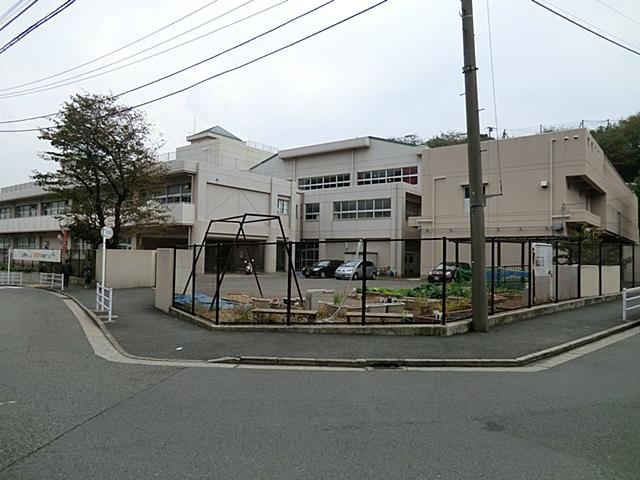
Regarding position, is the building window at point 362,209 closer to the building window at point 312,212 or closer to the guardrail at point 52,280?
the building window at point 312,212

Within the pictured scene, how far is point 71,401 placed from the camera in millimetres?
6094

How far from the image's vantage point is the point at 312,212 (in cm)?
4856

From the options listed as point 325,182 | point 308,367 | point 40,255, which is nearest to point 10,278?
point 40,255

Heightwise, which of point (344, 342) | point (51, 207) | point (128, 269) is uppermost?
point (51, 207)

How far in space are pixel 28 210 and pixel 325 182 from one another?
33.1 m

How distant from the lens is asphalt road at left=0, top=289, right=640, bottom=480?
4.13 meters

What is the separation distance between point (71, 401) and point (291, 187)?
41.2 metres

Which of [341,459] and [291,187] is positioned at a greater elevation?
Result: [291,187]

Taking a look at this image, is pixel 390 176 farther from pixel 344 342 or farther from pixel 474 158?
pixel 344 342

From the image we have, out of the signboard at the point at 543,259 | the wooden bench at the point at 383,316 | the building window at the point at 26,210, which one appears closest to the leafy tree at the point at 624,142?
the signboard at the point at 543,259

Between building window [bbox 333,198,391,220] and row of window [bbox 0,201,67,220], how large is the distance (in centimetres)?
2677

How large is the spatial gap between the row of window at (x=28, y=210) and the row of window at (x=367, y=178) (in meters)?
24.7

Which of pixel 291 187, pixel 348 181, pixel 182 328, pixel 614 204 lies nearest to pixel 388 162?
pixel 348 181

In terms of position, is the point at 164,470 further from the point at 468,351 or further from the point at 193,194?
the point at 193,194
